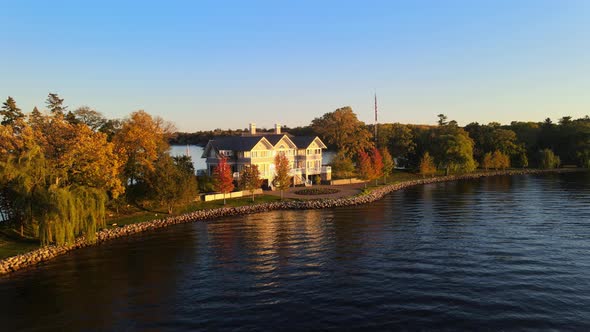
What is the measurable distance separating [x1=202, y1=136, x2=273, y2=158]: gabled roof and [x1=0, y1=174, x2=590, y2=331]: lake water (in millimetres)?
22833

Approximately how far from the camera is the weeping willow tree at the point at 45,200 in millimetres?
33406

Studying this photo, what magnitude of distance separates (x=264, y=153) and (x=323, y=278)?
143ft

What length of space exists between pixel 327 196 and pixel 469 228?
25.3 meters

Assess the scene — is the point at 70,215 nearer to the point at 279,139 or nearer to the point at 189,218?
the point at 189,218

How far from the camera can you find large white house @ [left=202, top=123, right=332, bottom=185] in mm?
67625

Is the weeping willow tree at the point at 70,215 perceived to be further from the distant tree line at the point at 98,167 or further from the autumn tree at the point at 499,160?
the autumn tree at the point at 499,160

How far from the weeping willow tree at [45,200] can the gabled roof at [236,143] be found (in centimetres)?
3263

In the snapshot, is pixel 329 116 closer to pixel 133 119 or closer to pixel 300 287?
pixel 133 119

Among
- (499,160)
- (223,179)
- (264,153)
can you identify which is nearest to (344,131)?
(264,153)

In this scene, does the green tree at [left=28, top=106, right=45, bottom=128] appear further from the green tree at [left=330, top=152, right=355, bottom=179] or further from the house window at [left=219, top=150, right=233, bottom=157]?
the green tree at [left=330, top=152, right=355, bottom=179]

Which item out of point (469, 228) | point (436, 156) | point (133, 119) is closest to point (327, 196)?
point (469, 228)

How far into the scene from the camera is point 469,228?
42.0 m

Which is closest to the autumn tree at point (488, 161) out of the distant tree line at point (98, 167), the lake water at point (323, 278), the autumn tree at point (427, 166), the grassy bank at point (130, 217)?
the distant tree line at point (98, 167)

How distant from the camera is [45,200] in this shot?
33.5 meters
